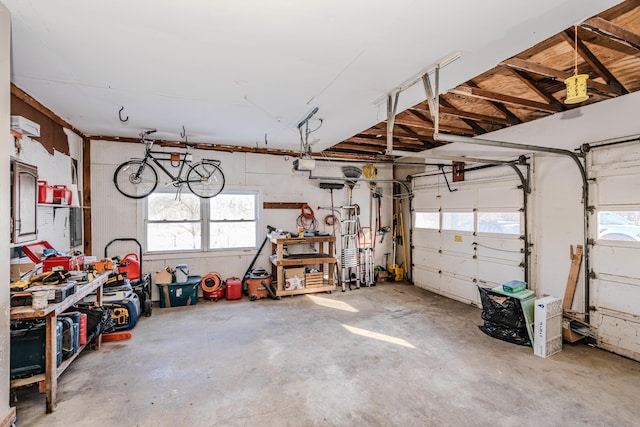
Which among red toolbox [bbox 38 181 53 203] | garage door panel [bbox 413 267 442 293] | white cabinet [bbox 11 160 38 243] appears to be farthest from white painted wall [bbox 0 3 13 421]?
garage door panel [bbox 413 267 442 293]

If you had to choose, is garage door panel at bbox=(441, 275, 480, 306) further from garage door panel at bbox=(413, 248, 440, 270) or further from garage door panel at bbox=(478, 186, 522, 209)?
garage door panel at bbox=(478, 186, 522, 209)

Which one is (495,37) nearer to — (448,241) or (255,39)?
(255,39)

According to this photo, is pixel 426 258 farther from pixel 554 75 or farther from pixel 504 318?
pixel 554 75

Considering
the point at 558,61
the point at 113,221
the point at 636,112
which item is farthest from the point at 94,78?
the point at 636,112

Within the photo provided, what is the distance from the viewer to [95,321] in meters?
3.15

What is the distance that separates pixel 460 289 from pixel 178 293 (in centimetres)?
488

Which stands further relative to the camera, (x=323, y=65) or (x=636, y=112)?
(x=636, y=112)

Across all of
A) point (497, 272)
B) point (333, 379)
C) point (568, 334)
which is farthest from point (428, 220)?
point (333, 379)

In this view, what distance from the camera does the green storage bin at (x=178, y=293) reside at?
194 inches

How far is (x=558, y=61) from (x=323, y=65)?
227 cm

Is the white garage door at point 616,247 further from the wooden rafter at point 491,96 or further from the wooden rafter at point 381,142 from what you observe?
the wooden rafter at point 381,142

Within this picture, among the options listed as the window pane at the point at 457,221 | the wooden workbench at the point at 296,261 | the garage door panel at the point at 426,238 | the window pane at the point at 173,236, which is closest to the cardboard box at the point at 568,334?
the window pane at the point at 457,221

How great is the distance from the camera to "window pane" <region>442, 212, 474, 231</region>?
17.1 ft

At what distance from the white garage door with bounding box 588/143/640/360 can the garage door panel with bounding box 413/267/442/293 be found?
251cm
